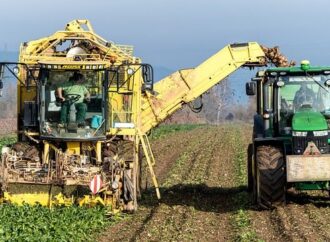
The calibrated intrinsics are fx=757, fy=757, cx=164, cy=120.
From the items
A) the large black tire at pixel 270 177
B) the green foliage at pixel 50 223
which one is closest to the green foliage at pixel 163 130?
the large black tire at pixel 270 177

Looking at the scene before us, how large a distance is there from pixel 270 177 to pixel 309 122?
1.14 metres

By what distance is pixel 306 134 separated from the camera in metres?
12.3

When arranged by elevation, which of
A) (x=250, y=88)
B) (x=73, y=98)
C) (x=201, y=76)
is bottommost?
(x=73, y=98)

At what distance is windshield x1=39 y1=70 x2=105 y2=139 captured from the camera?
13.2m

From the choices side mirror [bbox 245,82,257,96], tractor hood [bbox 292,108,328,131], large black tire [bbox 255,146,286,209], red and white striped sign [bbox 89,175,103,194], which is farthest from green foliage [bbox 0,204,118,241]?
tractor hood [bbox 292,108,328,131]

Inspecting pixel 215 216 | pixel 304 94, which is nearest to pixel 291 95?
pixel 304 94

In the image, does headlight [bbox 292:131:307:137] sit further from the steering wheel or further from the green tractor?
the steering wheel

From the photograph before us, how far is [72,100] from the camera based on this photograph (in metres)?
13.3

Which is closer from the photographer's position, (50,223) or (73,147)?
(50,223)

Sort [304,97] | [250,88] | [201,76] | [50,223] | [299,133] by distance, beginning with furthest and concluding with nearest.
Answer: [201,76] → [304,97] → [250,88] → [299,133] → [50,223]

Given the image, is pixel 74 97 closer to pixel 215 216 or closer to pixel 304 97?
pixel 215 216

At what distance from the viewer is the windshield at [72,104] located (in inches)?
520

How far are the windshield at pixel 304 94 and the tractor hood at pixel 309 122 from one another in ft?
1.25

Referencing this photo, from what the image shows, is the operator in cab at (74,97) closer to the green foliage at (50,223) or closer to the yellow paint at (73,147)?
the yellow paint at (73,147)
